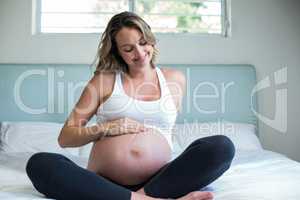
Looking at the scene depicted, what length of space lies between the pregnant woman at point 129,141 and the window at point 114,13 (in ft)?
4.24

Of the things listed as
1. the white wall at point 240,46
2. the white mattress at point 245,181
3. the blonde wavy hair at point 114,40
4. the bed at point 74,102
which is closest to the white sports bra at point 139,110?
the blonde wavy hair at point 114,40

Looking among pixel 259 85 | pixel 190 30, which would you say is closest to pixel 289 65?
pixel 259 85

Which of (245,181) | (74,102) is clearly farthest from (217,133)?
(245,181)

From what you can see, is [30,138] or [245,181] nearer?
[245,181]

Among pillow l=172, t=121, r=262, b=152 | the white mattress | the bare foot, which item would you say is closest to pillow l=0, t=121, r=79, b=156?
the white mattress

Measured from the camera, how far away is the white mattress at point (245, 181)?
4.01ft

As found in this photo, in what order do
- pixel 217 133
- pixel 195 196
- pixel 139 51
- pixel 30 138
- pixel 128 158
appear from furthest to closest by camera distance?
pixel 217 133
pixel 30 138
pixel 139 51
pixel 128 158
pixel 195 196

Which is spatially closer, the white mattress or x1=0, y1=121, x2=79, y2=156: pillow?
the white mattress

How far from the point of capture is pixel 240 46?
2840 mm

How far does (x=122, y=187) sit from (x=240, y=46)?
1.89 metres

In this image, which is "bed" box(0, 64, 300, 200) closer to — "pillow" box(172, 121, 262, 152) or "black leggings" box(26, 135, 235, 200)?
"pillow" box(172, 121, 262, 152)

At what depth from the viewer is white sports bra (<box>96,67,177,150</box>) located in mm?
1453

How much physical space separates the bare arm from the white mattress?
209 millimetres

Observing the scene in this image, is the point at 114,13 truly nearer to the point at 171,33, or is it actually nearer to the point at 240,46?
the point at 171,33
